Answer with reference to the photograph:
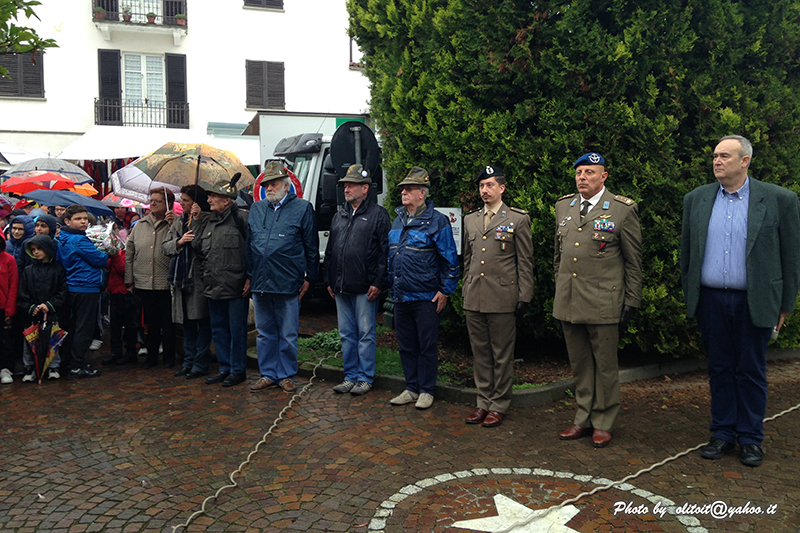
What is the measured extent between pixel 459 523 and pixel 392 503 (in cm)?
49

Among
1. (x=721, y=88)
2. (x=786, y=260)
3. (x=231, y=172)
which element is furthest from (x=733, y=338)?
(x=231, y=172)

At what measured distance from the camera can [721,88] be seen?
6.43 metres

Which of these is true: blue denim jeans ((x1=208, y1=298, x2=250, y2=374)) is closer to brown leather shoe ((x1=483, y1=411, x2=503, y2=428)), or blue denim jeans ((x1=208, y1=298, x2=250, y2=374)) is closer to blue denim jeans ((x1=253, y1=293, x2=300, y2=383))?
blue denim jeans ((x1=253, y1=293, x2=300, y2=383))

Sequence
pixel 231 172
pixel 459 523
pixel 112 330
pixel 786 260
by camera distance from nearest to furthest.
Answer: pixel 459 523, pixel 786 260, pixel 231 172, pixel 112 330

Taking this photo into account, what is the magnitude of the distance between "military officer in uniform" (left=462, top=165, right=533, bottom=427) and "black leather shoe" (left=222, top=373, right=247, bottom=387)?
2.63m

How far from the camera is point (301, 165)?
1202 cm

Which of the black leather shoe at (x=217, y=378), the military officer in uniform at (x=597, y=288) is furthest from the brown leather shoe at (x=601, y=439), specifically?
the black leather shoe at (x=217, y=378)

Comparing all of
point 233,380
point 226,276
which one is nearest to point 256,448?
point 233,380

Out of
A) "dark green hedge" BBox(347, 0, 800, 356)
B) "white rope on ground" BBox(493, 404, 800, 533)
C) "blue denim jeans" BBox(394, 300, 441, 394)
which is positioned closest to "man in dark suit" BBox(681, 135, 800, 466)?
"white rope on ground" BBox(493, 404, 800, 533)

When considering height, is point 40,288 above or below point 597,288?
below

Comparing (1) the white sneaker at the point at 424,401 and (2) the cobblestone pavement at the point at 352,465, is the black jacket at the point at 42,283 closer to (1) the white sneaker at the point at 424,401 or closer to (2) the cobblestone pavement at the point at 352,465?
(2) the cobblestone pavement at the point at 352,465

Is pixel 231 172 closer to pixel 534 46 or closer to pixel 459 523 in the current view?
pixel 534 46

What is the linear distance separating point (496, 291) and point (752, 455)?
2172 mm

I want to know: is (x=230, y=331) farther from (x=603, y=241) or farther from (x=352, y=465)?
(x=603, y=241)
